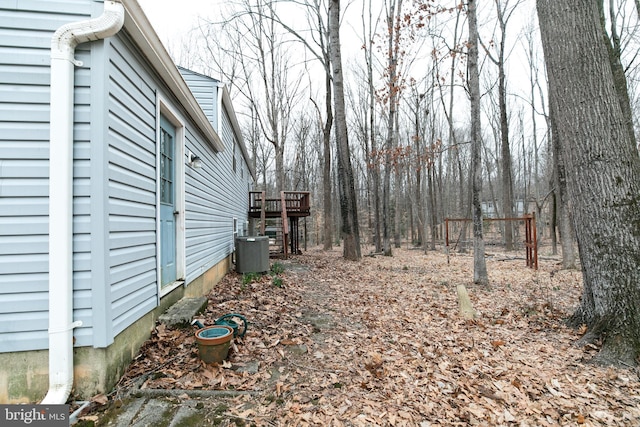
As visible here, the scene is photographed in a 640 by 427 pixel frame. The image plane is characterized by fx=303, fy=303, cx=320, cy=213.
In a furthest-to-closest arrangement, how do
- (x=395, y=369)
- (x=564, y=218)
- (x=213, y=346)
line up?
(x=564, y=218)
(x=395, y=369)
(x=213, y=346)

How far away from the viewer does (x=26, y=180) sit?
2279mm

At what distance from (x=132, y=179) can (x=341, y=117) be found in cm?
879

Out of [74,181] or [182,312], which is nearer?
[74,181]

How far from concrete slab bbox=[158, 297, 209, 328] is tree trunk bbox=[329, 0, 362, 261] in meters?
7.32

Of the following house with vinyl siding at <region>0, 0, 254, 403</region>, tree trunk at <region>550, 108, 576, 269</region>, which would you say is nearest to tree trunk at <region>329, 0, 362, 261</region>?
tree trunk at <region>550, 108, 576, 269</region>

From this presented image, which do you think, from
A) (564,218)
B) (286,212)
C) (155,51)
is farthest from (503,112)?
(155,51)

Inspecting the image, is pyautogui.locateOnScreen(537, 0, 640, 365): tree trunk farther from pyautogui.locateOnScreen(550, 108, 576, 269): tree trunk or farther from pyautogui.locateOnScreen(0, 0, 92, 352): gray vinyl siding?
pyautogui.locateOnScreen(550, 108, 576, 269): tree trunk

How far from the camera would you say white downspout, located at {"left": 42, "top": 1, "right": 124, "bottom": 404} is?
7.25ft

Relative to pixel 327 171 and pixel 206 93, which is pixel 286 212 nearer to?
pixel 327 171

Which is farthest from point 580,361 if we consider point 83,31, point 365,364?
point 83,31

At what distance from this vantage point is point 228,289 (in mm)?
6082

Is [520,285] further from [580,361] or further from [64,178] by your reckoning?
[64,178]

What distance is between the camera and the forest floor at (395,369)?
232 cm

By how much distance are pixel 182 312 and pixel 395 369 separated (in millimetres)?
2499
